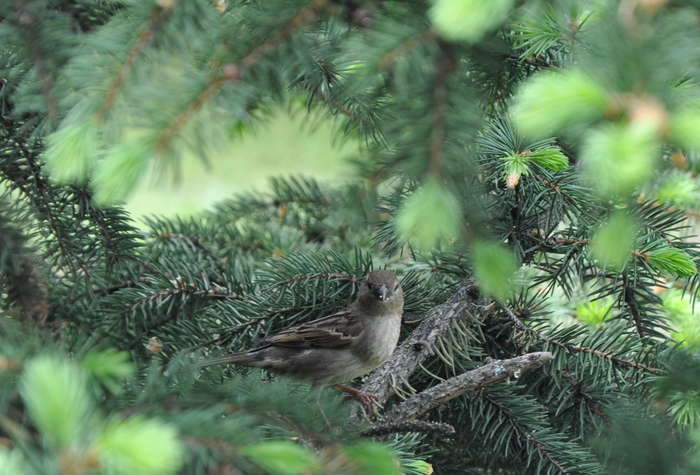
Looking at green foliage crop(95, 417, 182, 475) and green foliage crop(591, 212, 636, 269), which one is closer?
green foliage crop(95, 417, 182, 475)

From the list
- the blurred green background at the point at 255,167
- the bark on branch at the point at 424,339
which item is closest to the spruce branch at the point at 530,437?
the bark on branch at the point at 424,339

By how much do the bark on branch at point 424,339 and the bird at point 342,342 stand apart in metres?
0.07

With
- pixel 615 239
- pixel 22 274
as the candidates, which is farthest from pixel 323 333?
pixel 615 239

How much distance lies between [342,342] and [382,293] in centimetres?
26

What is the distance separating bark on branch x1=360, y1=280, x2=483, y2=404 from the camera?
1523 millimetres

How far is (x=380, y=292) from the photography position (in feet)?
5.78

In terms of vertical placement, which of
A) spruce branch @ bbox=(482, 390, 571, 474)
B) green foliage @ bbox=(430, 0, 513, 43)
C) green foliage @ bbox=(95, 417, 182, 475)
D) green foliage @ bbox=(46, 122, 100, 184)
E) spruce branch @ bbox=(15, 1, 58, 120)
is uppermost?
green foliage @ bbox=(430, 0, 513, 43)

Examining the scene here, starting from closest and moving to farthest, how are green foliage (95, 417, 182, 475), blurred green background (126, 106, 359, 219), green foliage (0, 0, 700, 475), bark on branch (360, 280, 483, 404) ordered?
1. green foliage (95, 417, 182, 475)
2. green foliage (0, 0, 700, 475)
3. bark on branch (360, 280, 483, 404)
4. blurred green background (126, 106, 359, 219)

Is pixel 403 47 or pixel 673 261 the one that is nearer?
pixel 403 47

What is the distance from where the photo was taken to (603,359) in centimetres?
153

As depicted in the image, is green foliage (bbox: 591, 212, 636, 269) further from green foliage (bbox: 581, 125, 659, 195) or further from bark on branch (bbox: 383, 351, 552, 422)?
bark on branch (bbox: 383, 351, 552, 422)

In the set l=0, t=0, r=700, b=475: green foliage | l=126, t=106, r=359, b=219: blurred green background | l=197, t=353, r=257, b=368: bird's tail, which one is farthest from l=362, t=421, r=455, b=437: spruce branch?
l=126, t=106, r=359, b=219: blurred green background

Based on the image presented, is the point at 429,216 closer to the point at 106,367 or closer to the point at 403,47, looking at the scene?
the point at 403,47

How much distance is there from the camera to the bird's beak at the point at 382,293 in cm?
176
